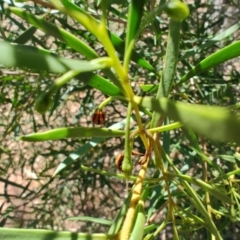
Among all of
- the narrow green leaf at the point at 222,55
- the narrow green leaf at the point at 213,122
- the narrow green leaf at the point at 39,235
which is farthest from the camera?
the narrow green leaf at the point at 222,55

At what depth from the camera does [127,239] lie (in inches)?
16.8

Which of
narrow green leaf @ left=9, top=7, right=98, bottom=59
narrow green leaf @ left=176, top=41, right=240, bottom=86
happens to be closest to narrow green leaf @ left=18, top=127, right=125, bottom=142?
narrow green leaf @ left=9, top=7, right=98, bottom=59

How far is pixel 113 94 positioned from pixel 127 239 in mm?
166

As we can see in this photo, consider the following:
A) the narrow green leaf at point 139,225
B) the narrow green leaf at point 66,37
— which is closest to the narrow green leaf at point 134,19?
the narrow green leaf at point 66,37

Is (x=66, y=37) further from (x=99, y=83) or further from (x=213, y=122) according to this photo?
(x=213, y=122)

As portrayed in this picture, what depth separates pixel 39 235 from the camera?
0.43 m

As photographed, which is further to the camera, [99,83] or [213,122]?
[99,83]

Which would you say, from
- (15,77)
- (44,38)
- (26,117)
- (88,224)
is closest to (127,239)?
(15,77)

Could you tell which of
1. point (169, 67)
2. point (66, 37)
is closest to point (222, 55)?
point (169, 67)

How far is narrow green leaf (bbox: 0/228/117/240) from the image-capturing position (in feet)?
1.35

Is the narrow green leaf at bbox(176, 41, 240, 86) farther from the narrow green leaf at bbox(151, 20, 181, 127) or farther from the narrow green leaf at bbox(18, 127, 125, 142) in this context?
the narrow green leaf at bbox(18, 127, 125, 142)

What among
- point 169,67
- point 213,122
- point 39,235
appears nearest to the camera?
point 213,122

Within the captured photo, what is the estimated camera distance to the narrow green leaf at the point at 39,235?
413mm

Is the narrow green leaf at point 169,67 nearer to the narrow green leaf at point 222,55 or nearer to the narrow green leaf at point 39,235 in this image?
the narrow green leaf at point 222,55
